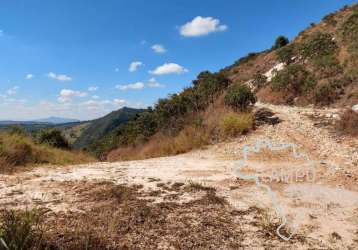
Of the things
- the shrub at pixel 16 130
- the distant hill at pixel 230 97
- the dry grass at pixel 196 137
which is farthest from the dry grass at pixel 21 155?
the distant hill at pixel 230 97

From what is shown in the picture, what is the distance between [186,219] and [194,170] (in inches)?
108

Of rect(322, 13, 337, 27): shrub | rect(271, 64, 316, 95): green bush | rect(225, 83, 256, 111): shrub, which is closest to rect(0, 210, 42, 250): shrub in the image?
rect(225, 83, 256, 111): shrub

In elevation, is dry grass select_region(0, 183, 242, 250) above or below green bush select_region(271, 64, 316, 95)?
below

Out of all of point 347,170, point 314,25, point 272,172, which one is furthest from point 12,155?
point 314,25

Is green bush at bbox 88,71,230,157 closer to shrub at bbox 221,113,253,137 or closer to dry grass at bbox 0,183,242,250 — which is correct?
shrub at bbox 221,113,253,137

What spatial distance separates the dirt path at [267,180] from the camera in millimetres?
3761

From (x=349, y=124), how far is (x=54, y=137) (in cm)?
1128

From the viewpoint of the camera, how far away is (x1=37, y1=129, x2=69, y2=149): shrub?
514 inches

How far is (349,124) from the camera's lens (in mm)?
8828

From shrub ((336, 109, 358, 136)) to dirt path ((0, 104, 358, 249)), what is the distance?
1.31 ft

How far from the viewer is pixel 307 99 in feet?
47.9

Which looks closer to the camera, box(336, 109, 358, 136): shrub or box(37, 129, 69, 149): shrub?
box(336, 109, 358, 136): shrub

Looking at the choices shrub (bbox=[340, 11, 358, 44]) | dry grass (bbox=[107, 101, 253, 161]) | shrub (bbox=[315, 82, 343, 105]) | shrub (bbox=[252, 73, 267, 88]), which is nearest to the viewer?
dry grass (bbox=[107, 101, 253, 161])

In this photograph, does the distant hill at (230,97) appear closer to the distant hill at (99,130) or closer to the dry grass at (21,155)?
the dry grass at (21,155)
